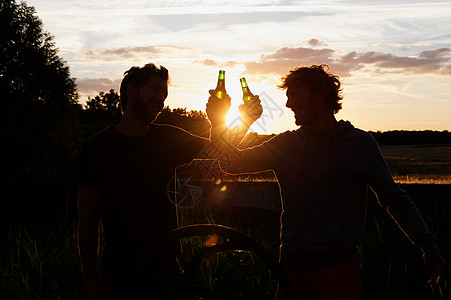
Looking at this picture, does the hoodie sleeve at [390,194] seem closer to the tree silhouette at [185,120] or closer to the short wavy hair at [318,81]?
the short wavy hair at [318,81]

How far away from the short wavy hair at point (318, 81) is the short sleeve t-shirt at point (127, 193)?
115 cm

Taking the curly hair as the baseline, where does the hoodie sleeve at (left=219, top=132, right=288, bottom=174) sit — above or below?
below

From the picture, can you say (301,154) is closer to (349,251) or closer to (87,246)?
(349,251)

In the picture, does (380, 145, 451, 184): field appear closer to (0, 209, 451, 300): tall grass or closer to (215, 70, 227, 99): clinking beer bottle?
(0, 209, 451, 300): tall grass

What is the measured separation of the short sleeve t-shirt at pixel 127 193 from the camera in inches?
135

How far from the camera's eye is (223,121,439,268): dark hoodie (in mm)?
3342

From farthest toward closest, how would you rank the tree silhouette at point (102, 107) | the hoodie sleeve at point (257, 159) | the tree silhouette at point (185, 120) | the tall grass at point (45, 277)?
the tree silhouette at point (102, 107), the tree silhouette at point (185, 120), the tall grass at point (45, 277), the hoodie sleeve at point (257, 159)

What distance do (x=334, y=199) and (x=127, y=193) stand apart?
143 cm

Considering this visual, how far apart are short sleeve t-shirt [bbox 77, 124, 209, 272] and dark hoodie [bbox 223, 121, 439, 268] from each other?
33.9 inches

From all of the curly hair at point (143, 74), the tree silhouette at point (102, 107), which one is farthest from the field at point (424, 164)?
the tree silhouette at point (102, 107)

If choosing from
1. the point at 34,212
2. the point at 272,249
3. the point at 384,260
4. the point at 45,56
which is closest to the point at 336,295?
the point at 384,260

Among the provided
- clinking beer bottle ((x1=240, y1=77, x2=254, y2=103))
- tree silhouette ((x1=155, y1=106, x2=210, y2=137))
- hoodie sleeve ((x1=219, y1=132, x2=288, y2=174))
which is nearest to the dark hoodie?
hoodie sleeve ((x1=219, y1=132, x2=288, y2=174))

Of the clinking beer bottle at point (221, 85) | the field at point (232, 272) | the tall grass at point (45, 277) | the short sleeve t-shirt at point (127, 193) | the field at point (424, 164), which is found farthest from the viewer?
the field at point (424, 164)

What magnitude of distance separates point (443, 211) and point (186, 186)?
7475 millimetres
